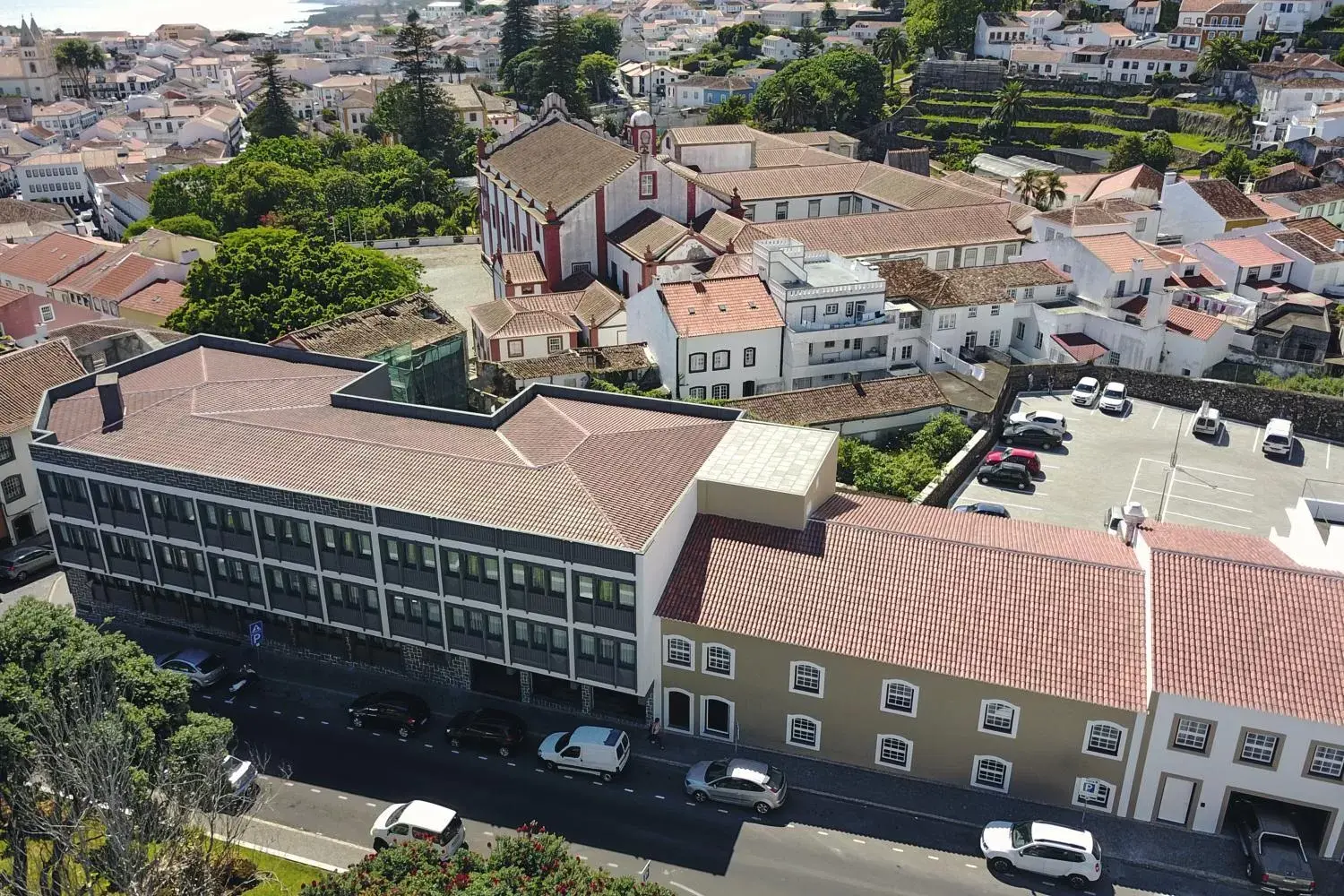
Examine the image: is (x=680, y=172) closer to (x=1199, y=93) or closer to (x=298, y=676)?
(x=298, y=676)

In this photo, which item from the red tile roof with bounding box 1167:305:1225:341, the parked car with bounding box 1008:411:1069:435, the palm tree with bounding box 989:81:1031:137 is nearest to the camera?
the parked car with bounding box 1008:411:1069:435

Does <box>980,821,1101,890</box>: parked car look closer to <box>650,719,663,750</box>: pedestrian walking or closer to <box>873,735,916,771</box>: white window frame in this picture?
<box>873,735,916,771</box>: white window frame

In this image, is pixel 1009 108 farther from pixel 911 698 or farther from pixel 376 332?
pixel 911 698

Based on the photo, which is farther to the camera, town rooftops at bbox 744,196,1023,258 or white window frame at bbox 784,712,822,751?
town rooftops at bbox 744,196,1023,258

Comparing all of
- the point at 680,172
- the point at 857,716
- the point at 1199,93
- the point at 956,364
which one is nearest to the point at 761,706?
the point at 857,716

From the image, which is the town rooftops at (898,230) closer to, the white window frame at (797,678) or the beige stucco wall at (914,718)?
the beige stucco wall at (914,718)

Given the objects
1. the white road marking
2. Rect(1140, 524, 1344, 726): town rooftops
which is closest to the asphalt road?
Rect(1140, 524, 1344, 726): town rooftops

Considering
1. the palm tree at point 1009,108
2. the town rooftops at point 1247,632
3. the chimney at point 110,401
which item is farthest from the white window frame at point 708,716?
the palm tree at point 1009,108

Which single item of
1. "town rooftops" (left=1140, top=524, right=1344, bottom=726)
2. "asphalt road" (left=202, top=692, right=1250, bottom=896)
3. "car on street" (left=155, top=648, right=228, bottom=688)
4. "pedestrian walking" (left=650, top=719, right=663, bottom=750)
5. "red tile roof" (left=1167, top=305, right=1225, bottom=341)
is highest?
"town rooftops" (left=1140, top=524, right=1344, bottom=726)
